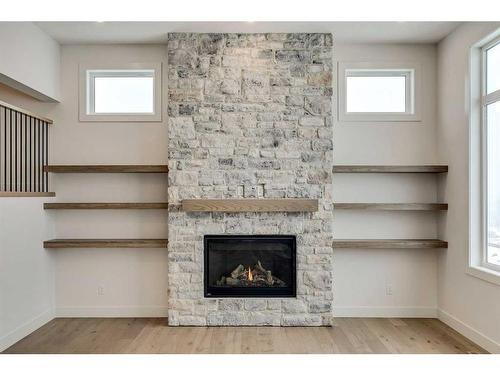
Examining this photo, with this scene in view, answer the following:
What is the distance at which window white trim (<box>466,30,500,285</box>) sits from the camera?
3.75 m

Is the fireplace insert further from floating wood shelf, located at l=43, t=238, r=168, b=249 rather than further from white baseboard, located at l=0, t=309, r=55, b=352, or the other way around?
white baseboard, located at l=0, t=309, r=55, b=352

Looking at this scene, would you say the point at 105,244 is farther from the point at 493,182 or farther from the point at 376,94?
the point at 493,182

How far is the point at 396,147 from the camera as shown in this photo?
455 cm

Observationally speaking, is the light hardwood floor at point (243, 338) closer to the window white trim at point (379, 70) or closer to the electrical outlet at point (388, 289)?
the electrical outlet at point (388, 289)

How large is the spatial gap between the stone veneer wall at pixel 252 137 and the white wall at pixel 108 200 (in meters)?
0.43

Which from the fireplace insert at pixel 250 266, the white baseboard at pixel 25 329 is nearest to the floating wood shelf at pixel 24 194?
the white baseboard at pixel 25 329

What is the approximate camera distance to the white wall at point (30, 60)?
3.56m

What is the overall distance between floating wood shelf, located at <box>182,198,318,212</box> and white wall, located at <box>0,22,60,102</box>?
1.85 m

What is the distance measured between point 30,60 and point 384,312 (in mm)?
4431

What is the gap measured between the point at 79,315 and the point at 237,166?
2.38m

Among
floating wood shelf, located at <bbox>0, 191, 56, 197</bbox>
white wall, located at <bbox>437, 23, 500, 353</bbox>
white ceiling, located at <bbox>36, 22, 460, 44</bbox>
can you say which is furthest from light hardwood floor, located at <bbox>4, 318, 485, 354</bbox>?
white ceiling, located at <bbox>36, 22, 460, 44</bbox>

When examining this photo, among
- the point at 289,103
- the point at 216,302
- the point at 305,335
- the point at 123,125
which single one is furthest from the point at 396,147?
the point at 123,125

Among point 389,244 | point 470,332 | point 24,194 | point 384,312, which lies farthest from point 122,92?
point 470,332

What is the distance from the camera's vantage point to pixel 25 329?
388 cm
